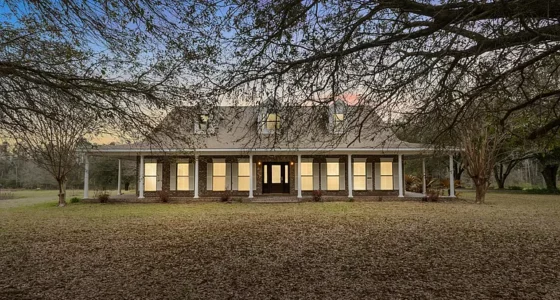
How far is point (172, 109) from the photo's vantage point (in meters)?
6.34

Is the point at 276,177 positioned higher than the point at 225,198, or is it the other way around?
the point at 276,177

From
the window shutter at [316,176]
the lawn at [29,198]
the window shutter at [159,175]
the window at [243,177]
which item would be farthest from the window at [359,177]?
the lawn at [29,198]

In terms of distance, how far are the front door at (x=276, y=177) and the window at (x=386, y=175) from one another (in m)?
4.67

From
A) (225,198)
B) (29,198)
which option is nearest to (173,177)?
(225,198)

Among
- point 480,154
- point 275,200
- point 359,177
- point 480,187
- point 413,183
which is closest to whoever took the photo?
point 480,154

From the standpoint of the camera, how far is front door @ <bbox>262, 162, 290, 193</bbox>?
19734 millimetres

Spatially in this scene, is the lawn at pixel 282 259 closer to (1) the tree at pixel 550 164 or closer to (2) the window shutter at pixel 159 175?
(2) the window shutter at pixel 159 175

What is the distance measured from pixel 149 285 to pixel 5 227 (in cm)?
797

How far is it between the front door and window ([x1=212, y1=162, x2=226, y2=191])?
2027 mm

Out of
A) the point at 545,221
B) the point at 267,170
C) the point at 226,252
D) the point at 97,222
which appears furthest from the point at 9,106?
the point at 267,170

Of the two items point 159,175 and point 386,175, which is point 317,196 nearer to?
point 386,175

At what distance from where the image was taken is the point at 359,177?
63.2ft

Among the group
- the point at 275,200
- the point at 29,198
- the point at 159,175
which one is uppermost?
the point at 159,175

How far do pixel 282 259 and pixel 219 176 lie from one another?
13.3m
